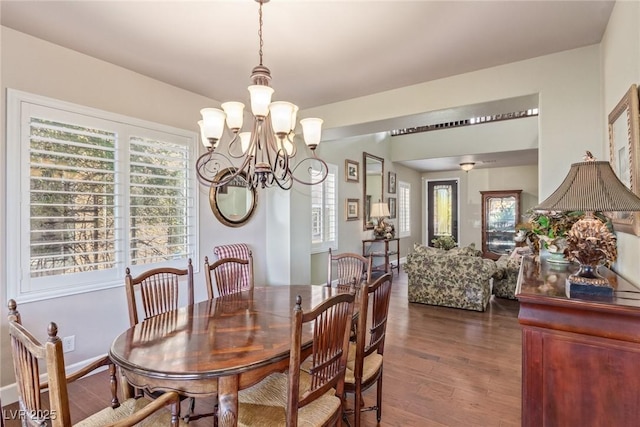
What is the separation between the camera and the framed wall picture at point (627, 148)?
1.66 metres

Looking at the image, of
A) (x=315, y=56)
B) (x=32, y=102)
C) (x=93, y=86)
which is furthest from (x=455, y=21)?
(x=32, y=102)

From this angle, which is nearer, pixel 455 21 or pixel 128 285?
pixel 128 285

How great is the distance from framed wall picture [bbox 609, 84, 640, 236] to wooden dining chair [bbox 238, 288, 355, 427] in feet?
5.16

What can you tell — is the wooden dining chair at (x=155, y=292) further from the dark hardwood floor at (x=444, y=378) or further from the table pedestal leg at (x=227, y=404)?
the table pedestal leg at (x=227, y=404)

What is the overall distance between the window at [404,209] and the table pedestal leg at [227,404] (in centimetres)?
744

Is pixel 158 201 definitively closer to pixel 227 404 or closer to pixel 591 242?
pixel 227 404

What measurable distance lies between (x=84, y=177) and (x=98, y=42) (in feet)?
3.54

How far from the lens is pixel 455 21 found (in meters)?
2.28

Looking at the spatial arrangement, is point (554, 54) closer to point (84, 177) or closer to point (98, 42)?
point (98, 42)

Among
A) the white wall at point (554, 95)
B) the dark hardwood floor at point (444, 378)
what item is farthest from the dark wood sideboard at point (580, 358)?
the white wall at point (554, 95)

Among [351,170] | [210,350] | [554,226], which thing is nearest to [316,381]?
[210,350]

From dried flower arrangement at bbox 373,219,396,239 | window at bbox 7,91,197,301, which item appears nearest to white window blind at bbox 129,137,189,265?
window at bbox 7,91,197,301

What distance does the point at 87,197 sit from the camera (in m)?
2.74

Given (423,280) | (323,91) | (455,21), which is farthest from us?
(423,280)
